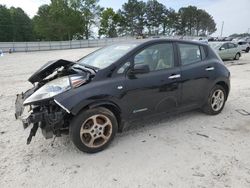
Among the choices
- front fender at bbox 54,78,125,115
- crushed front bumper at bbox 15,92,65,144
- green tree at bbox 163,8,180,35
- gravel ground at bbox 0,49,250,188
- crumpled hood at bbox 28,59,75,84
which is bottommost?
gravel ground at bbox 0,49,250,188

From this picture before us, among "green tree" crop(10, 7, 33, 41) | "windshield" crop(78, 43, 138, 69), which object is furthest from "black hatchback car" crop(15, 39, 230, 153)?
"green tree" crop(10, 7, 33, 41)

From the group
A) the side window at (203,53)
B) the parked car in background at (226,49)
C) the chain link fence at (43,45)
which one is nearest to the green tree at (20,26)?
the chain link fence at (43,45)

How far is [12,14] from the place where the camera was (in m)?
70.5

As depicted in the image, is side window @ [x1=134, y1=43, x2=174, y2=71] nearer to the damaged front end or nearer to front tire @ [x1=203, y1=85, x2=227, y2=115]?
the damaged front end

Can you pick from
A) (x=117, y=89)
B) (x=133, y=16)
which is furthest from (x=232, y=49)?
(x=133, y=16)

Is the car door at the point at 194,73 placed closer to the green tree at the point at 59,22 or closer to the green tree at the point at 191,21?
the green tree at the point at 59,22

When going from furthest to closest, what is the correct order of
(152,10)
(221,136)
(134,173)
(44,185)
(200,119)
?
(152,10)
(200,119)
(221,136)
(134,173)
(44,185)

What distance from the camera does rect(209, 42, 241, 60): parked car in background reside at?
15992 mm

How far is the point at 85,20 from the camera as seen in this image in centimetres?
7200

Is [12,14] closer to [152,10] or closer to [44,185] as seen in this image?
[152,10]

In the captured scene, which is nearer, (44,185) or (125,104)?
(44,185)

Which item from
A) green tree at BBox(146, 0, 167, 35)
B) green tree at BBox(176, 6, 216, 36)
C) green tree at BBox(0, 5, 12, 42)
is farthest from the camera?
green tree at BBox(176, 6, 216, 36)

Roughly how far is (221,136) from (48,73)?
322 cm

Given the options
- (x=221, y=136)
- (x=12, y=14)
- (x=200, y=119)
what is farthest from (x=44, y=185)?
(x=12, y=14)
